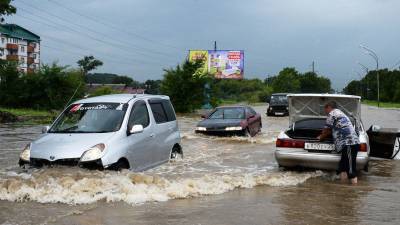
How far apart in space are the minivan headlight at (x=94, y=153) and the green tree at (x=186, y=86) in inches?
1269

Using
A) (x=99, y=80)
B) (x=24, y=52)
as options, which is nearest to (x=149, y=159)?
(x=99, y=80)

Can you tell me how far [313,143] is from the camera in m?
10.7

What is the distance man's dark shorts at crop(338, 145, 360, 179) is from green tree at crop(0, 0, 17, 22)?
20846mm

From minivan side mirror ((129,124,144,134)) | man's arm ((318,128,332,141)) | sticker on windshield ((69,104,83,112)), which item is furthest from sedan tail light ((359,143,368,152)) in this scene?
sticker on windshield ((69,104,83,112))

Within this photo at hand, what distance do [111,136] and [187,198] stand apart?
164 cm

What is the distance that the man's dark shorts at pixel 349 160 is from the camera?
10.2m

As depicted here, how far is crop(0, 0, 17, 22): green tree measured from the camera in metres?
26.1

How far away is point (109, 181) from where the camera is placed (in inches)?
326

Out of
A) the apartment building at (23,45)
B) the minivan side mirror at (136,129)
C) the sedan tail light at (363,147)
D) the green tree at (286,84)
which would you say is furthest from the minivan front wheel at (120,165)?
the green tree at (286,84)

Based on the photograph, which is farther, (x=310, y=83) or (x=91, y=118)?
(x=310, y=83)

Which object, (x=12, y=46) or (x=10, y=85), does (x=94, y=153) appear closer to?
(x=10, y=85)

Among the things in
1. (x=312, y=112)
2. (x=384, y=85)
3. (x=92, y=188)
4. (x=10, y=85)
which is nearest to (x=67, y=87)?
(x=10, y=85)

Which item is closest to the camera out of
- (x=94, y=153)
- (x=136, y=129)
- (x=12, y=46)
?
(x=94, y=153)

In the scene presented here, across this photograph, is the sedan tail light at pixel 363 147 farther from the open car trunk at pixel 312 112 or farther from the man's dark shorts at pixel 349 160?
the open car trunk at pixel 312 112
